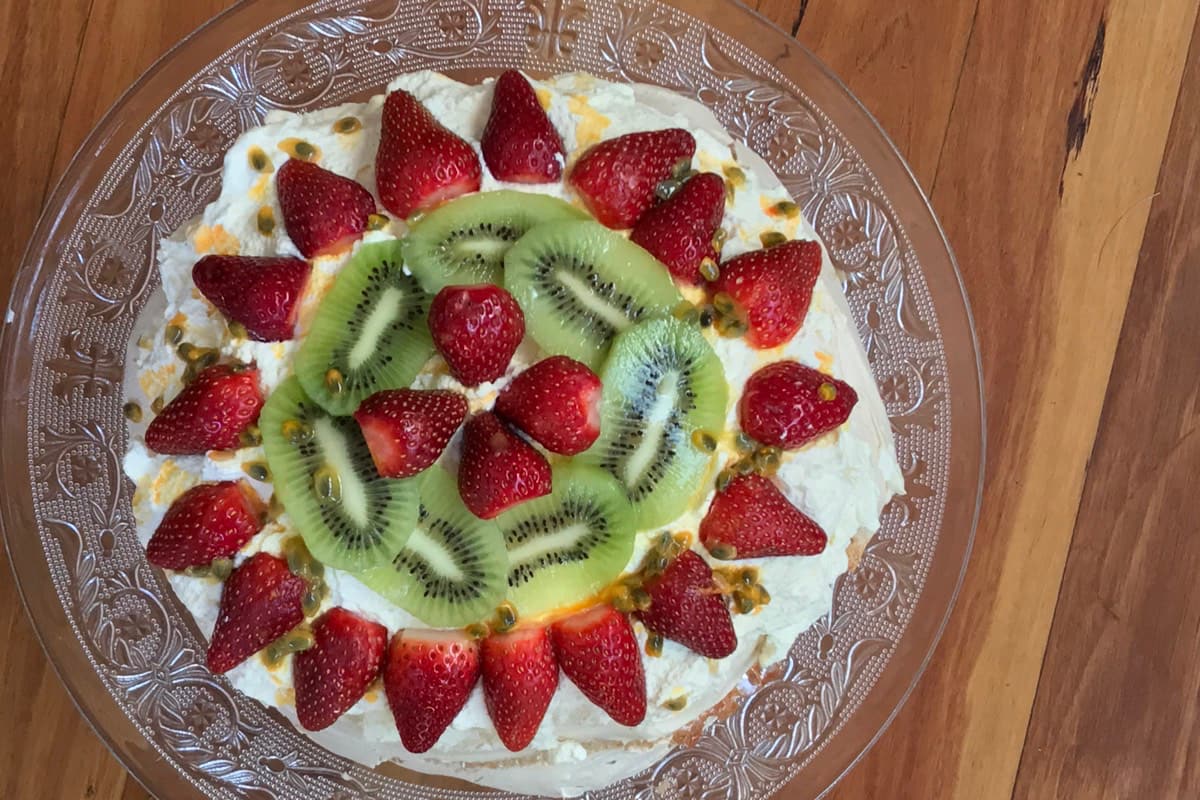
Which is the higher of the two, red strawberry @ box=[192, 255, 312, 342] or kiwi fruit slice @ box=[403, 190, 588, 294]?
kiwi fruit slice @ box=[403, 190, 588, 294]

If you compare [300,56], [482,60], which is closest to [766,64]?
[482,60]

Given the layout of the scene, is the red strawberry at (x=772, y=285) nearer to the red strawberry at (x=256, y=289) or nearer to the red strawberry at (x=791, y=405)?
the red strawberry at (x=791, y=405)

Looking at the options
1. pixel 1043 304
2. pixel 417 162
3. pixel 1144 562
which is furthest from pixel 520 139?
pixel 1144 562

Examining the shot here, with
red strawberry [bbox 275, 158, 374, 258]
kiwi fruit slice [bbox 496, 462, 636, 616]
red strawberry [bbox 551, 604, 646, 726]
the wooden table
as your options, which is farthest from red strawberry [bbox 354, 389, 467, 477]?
the wooden table

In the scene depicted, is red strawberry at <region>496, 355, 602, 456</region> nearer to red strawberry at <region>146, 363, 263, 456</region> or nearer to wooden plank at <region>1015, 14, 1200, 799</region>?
red strawberry at <region>146, 363, 263, 456</region>

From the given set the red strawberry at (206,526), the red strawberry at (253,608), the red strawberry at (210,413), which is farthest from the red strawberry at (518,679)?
the red strawberry at (210,413)

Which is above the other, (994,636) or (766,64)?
(766,64)

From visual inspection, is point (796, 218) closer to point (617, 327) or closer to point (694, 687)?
point (617, 327)

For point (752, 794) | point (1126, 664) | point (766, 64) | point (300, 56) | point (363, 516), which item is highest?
point (766, 64)

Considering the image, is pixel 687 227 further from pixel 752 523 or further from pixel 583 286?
pixel 752 523
